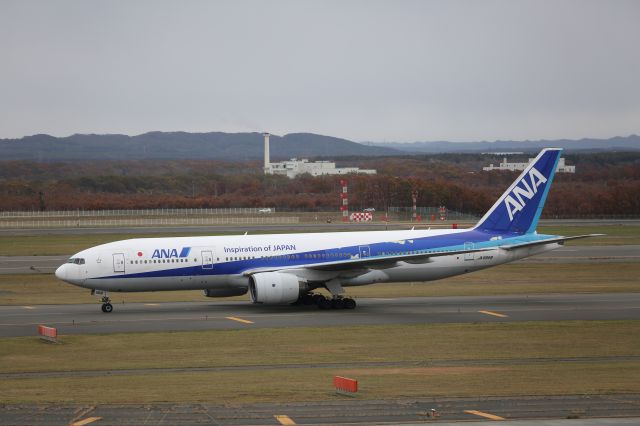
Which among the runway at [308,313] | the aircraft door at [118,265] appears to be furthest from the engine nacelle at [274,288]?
the aircraft door at [118,265]

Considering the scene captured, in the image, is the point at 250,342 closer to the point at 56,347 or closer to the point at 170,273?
the point at 56,347

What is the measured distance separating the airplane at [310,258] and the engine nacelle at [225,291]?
0.05 m

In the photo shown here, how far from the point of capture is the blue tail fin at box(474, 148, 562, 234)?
157 ft

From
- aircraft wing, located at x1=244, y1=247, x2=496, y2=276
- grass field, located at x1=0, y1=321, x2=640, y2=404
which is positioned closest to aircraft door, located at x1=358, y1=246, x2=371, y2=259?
aircraft wing, located at x1=244, y1=247, x2=496, y2=276

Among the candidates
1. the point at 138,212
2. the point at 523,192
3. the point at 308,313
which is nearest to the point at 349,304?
the point at 308,313

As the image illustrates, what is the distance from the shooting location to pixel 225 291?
45281 mm

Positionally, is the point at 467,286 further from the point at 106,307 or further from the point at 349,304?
the point at 106,307

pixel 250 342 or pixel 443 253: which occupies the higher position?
pixel 443 253

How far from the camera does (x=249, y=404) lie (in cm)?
2384

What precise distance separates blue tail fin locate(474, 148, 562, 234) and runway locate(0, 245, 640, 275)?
2111cm

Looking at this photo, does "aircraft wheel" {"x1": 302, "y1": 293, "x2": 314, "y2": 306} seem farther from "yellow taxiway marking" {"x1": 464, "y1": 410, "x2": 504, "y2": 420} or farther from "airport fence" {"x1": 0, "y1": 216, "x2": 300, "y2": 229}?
"airport fence" {"x1": 0, "y1": 216, "x2": 300, "y2": 229}

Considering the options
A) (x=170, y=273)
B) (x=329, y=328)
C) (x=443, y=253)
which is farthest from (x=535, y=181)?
(x=170, y=273)

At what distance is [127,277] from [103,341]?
27.8ft

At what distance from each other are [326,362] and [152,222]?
8657 cm
